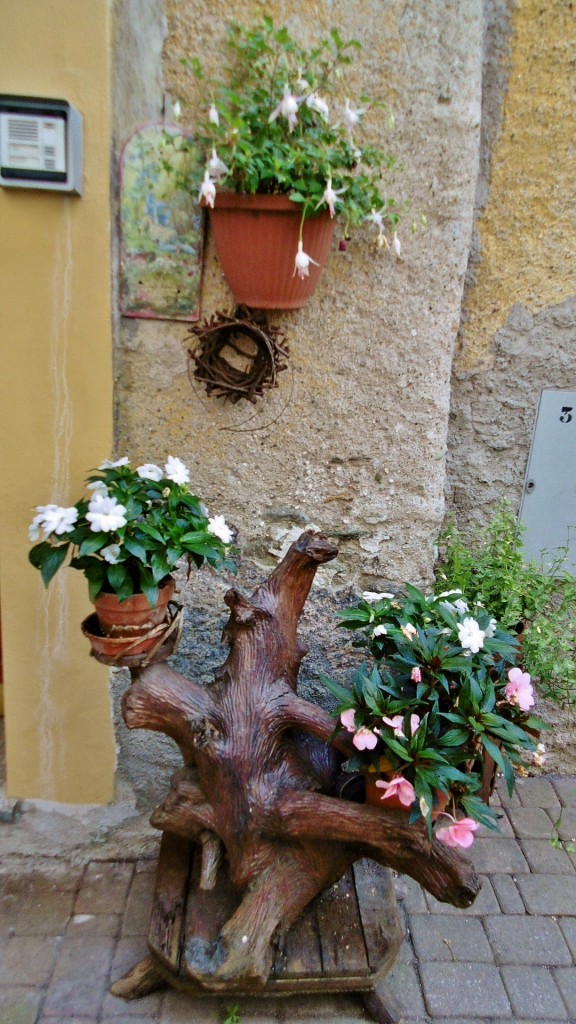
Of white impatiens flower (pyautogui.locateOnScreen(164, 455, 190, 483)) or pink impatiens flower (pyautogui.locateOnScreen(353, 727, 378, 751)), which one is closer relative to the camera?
pink impatiens flower (pyautogui.locateOnScreen(353, 727, 378, 751))

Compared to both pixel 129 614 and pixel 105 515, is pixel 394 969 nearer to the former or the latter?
pixel 129 614

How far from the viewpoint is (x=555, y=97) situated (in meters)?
2.17

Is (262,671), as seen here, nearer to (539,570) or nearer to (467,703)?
(467,703)

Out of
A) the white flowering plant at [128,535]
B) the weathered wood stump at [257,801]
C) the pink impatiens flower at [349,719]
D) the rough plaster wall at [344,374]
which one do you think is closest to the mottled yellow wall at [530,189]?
the rough plaster wall at [344,374]

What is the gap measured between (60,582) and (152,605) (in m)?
0.61

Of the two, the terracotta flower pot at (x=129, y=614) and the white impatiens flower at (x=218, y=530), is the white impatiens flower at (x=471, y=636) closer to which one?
the white impatiens flower at (x=218, y=530)

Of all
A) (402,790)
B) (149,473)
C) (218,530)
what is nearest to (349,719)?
(402,790)

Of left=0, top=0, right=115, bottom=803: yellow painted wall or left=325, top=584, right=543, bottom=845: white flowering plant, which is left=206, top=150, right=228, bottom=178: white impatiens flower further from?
left=325, top=584, right=543, bottom=845: white flowering plant

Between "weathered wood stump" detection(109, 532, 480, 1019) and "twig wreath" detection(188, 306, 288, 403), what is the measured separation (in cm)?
51

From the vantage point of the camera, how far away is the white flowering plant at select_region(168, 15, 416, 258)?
1740 mm

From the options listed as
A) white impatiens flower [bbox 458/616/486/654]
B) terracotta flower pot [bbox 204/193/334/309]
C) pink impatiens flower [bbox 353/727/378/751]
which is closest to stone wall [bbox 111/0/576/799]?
terracotta flower pot [bbox 204/193/334/309]

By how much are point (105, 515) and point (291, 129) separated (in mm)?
1065

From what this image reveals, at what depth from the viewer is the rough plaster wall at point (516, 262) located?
214 cm

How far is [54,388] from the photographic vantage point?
2041 millimetres
